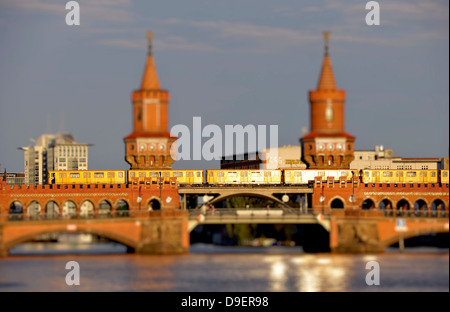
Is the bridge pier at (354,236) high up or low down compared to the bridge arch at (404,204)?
down

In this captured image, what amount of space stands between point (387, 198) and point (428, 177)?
1224 cm

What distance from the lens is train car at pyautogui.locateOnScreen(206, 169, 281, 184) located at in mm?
195875

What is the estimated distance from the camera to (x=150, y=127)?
195500 mm

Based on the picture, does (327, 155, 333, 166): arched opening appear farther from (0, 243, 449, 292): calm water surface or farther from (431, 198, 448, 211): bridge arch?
(0, 243, 449, 292): calm water surface

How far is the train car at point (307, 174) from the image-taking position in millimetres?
194375

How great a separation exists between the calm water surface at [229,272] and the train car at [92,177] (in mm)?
39958

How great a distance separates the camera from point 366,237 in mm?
153375

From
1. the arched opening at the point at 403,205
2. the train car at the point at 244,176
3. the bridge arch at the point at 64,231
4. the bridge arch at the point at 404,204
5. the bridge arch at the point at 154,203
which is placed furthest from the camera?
the train car at the point at 244,176

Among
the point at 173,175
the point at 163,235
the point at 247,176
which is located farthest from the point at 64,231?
the point at 247,176

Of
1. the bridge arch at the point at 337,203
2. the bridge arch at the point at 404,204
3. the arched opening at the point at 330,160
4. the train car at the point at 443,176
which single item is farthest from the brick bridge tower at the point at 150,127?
the train car at the point at 443,176

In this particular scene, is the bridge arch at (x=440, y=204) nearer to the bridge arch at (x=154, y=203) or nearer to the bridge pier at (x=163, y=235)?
the bridge arch at (x=154, y=203)

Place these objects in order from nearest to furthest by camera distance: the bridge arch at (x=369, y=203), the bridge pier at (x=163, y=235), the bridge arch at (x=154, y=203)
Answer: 1. the bridge pier at (x=163, y=235)
2. the bridge arch at (x=154, y=203)
3. the bridge arch at (x=369, y=203)

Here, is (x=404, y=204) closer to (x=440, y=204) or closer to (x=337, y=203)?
(x=440, y=204)
